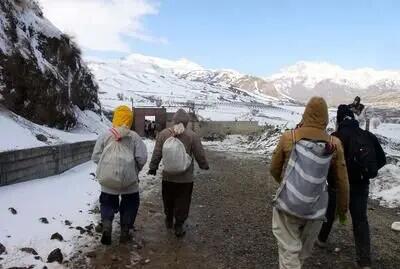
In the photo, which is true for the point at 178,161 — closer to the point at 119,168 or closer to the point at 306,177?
the point at 119,168

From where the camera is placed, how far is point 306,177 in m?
4.80

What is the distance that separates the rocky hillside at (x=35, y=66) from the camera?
50.7 feet

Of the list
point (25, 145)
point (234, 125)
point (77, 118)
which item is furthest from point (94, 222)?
point (234, 125)

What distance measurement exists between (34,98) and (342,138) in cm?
1286

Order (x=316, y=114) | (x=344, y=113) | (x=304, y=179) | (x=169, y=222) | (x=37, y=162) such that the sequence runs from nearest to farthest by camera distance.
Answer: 1. (x=304, y=179)
2. (x=316, y=114)
3. (x=344, y=113)
4. (x=169, y=222)
5. (x=37, y=162)

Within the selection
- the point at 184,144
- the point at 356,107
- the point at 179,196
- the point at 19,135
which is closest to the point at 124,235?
the point at 179,196

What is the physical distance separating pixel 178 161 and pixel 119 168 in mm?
956

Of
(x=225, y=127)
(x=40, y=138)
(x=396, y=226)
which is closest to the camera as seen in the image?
(x=396, y=226)

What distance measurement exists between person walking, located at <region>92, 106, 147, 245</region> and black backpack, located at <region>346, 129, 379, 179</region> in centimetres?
263

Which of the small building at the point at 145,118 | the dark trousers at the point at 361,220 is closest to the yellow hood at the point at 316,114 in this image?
the dark trousers at the point at 361,220

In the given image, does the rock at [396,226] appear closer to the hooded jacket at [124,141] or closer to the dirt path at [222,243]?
the dirt path at [222,243]

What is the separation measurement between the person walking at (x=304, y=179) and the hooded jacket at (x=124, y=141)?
2.36 m

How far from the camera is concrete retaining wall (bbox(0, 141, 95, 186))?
8.32 meters

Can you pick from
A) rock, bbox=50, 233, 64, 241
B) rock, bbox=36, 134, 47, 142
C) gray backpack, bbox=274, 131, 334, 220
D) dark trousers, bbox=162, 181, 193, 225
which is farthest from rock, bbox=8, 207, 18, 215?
rock, bbox=36, 134, 47, 142
